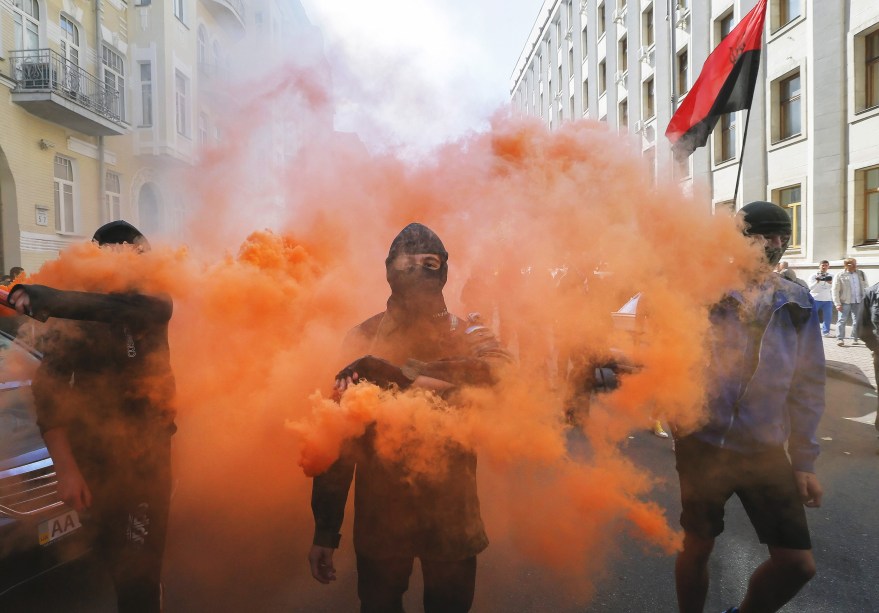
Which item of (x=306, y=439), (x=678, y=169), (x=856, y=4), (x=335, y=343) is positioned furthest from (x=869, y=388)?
(x=856, y=4)

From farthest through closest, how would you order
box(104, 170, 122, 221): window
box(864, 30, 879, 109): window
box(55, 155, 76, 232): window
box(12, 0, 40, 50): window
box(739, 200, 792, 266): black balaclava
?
1. box(104, 170, 122, 221): window
2. box(55, 155, 76, 232): window
3. box(864, 30, 879, 109): window
4. box(12, 0, 40, 50): window
5. box(739, 200, 792, 266): black balaclava

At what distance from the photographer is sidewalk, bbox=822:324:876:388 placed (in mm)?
8531

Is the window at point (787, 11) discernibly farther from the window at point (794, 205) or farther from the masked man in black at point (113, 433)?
the masked man in black at point (113, 433)

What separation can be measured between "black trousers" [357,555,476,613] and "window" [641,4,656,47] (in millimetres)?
23836

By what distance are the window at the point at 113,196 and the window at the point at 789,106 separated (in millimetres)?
17922

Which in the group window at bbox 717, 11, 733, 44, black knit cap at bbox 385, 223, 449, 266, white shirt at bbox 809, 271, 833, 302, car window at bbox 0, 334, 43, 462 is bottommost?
car window at bbox 0, 334, 43, 462

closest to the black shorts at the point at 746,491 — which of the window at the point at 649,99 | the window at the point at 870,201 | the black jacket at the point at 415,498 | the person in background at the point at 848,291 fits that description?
the black jacket at the point at 415,498

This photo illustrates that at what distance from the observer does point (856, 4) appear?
13.5 metres

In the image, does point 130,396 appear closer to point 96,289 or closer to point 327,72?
point 96,289

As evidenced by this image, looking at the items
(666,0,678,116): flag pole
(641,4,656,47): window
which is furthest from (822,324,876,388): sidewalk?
(641,4,656,47): window

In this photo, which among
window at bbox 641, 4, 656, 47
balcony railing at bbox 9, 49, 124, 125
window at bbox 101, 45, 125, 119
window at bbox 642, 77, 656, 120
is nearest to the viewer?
balcony railing at bbox 9, 49, 124, 125

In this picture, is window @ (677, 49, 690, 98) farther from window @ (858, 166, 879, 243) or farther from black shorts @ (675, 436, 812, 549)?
black shorts @ (675, 436, 812, 549)

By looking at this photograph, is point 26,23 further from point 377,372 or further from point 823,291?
point 823,291

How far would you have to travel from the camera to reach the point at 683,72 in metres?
20.5
